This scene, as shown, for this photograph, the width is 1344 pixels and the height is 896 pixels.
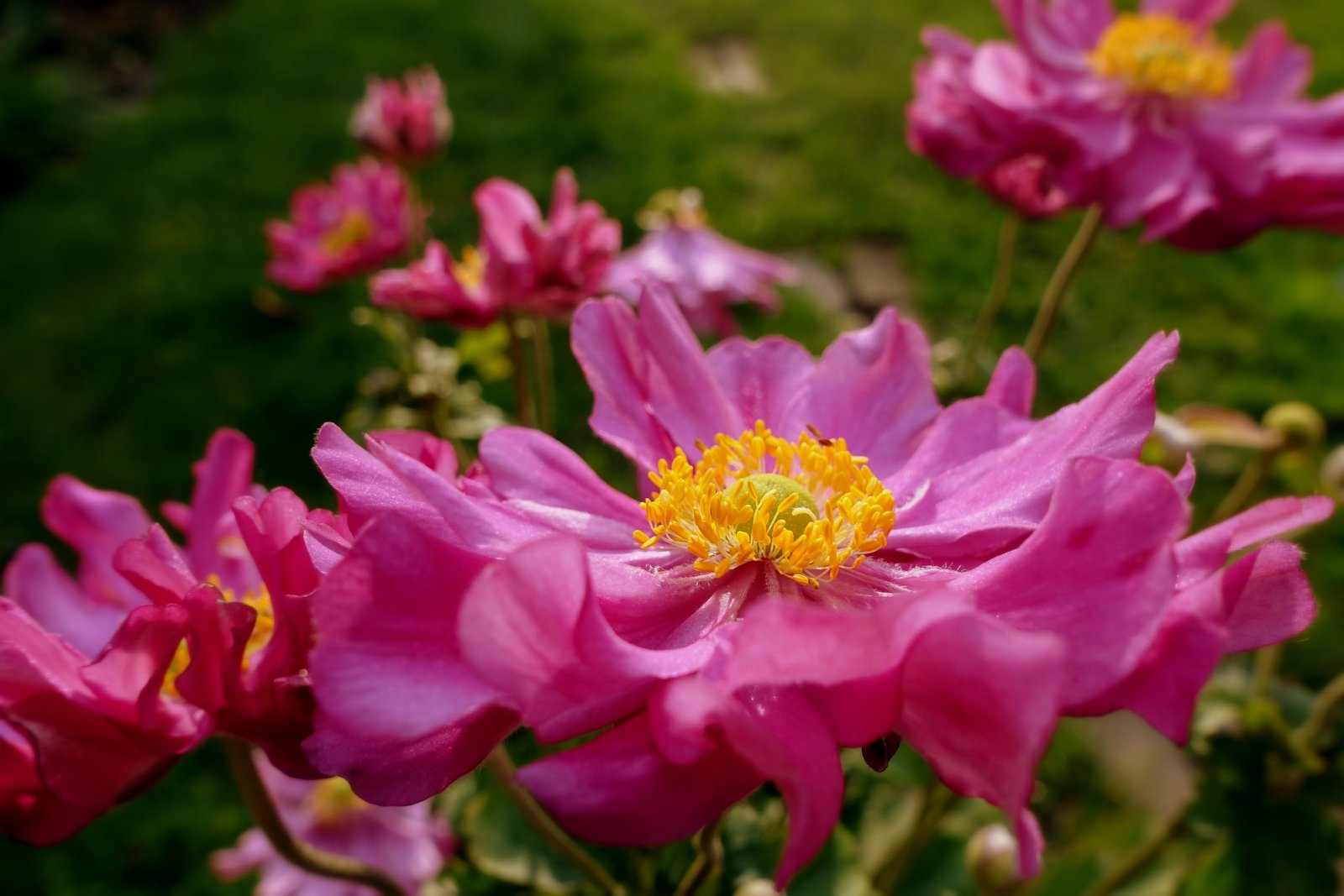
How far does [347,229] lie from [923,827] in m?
1.28

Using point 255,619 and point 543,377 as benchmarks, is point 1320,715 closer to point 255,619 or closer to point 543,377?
point 543,377

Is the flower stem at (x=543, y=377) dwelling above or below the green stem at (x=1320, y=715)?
above

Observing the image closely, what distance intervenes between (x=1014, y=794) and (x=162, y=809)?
210cm

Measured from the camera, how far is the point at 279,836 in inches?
33.4

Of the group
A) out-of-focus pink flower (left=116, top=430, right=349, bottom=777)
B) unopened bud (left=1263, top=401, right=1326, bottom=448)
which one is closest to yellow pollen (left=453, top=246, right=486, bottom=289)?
out-of-focus pink flower (left=116, top=430, right=349, bottom=777)

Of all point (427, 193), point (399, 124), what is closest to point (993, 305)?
point (399, 124)

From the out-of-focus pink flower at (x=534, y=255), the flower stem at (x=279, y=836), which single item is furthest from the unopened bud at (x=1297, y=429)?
the flower stem at (x=279, y=836)

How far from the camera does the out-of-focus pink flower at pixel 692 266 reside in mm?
1675

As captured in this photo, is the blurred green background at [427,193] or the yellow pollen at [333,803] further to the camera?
the blurred green background at [427,193]

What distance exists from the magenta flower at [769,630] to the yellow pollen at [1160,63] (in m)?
0.92

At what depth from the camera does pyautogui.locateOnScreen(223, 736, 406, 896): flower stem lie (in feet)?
2.64

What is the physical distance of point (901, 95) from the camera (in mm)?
4043

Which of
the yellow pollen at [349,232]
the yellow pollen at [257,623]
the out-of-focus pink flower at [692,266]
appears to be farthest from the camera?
the yellow pollen at [349,232]

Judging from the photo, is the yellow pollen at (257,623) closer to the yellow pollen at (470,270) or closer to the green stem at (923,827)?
the yellow pollen at (470,270)
